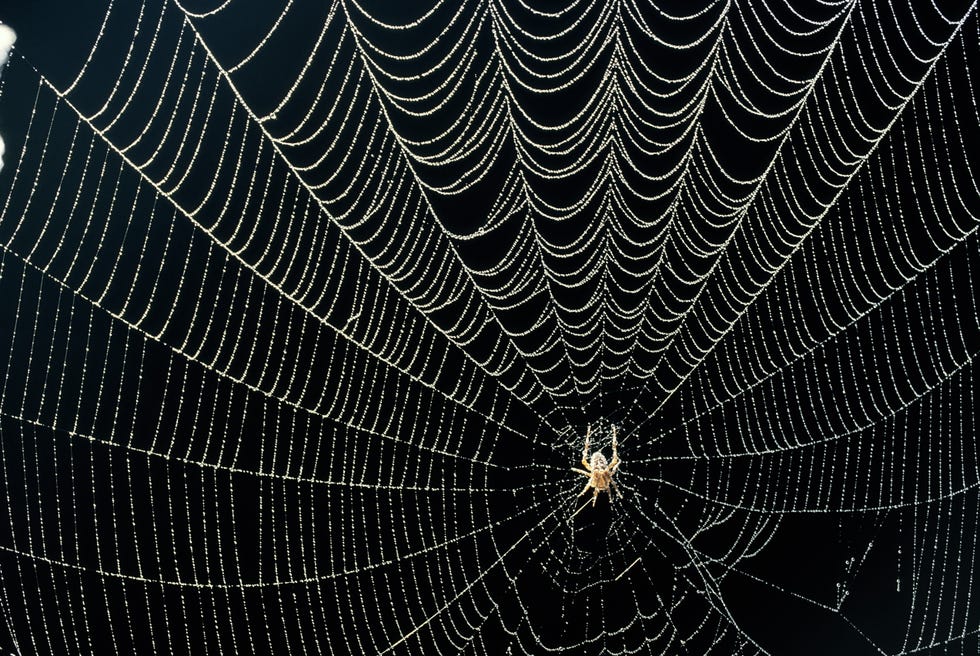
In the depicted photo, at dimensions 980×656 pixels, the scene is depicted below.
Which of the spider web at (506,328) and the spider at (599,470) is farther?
the spider at (599,470)

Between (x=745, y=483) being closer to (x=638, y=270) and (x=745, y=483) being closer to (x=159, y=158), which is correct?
(x=638, y=270)

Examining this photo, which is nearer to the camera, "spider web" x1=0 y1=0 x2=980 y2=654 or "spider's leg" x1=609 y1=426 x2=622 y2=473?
"spider web" x1=0 y1=0 x2=980 y2=654

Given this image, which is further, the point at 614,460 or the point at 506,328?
the point at 506,328

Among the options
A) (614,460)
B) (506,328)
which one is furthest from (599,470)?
(506,328)

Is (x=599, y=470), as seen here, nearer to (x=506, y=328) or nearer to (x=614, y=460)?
(x=614, y=460)

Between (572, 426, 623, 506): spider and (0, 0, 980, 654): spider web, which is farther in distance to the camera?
(572, 426, 623, 506): spider

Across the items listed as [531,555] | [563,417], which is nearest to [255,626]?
[531,555]
